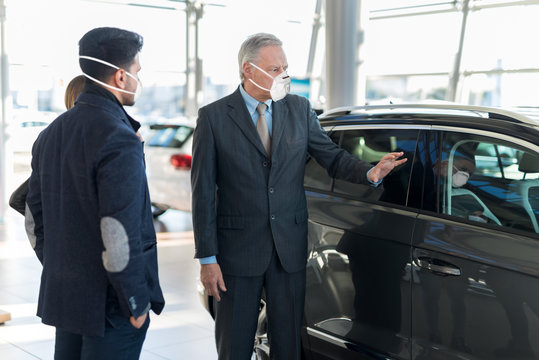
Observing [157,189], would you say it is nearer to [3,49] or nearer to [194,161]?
[3,49]

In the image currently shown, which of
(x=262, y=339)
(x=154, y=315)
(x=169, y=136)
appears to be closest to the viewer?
(x=262, y=339)

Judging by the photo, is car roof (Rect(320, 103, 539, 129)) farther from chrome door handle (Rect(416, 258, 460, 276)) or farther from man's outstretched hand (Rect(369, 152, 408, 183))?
chrome door handle (Rect(416, 258, 460, 276))

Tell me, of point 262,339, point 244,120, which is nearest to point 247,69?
point 244,120

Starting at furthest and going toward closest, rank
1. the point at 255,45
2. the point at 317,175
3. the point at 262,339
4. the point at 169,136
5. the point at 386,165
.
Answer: the point at 169,136 → the point at 262,339 → the point at 317,175 → the point at 255,45 → the point at 386,165

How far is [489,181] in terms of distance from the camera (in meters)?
2.79

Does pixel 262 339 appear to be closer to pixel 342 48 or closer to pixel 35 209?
pixel 35 209

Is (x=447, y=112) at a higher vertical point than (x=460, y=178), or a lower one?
higher

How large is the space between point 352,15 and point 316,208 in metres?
4.49

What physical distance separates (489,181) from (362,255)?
610 millimetres

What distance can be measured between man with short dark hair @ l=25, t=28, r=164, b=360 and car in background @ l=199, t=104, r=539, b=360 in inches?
40.6

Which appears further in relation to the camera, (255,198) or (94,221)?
(255,198)

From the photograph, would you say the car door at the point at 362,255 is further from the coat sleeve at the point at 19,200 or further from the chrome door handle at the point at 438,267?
the coat sleeve at the point at 19,200

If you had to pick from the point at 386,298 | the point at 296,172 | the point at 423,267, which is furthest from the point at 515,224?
the point at 296,172

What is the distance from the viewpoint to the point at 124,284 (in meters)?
2.13
